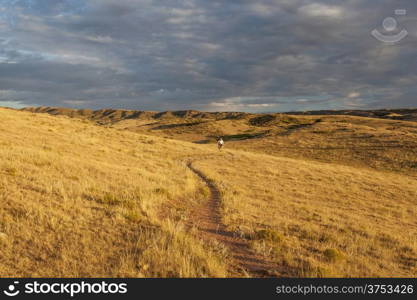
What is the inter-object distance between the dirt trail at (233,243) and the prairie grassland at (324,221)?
32 cm

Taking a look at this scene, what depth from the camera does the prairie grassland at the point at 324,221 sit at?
332 inches

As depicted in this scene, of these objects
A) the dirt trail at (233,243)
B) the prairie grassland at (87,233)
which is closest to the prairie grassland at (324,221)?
the dirt trail at (233,243)

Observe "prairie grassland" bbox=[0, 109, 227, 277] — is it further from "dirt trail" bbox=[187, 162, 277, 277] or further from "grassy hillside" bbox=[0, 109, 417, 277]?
"dirt trail" bbox=[187, 162, 277, 277]

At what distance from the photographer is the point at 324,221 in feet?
45.2

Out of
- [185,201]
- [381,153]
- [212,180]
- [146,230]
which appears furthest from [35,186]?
[381,153]

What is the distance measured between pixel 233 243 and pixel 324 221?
6300mm

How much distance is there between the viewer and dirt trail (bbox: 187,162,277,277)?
289 inches

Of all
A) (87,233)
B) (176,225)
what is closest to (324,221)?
(176,225)

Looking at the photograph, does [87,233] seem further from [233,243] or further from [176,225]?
[233,243]

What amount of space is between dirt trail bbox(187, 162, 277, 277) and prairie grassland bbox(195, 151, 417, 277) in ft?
1.06

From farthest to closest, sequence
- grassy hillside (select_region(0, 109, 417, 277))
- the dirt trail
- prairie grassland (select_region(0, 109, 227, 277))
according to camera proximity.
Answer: the dirt trail → grassy hillside (select_region(0, 109, 417, 277)) → prairie grassland (select_region(0, 109, 227, 277))

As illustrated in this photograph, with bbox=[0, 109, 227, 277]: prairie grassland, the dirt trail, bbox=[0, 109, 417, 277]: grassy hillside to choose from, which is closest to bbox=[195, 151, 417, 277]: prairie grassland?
bbox=[0, 109, 417, 277]: grassy hillside

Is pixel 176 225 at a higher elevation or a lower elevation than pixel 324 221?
higher

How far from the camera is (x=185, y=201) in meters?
14.3
